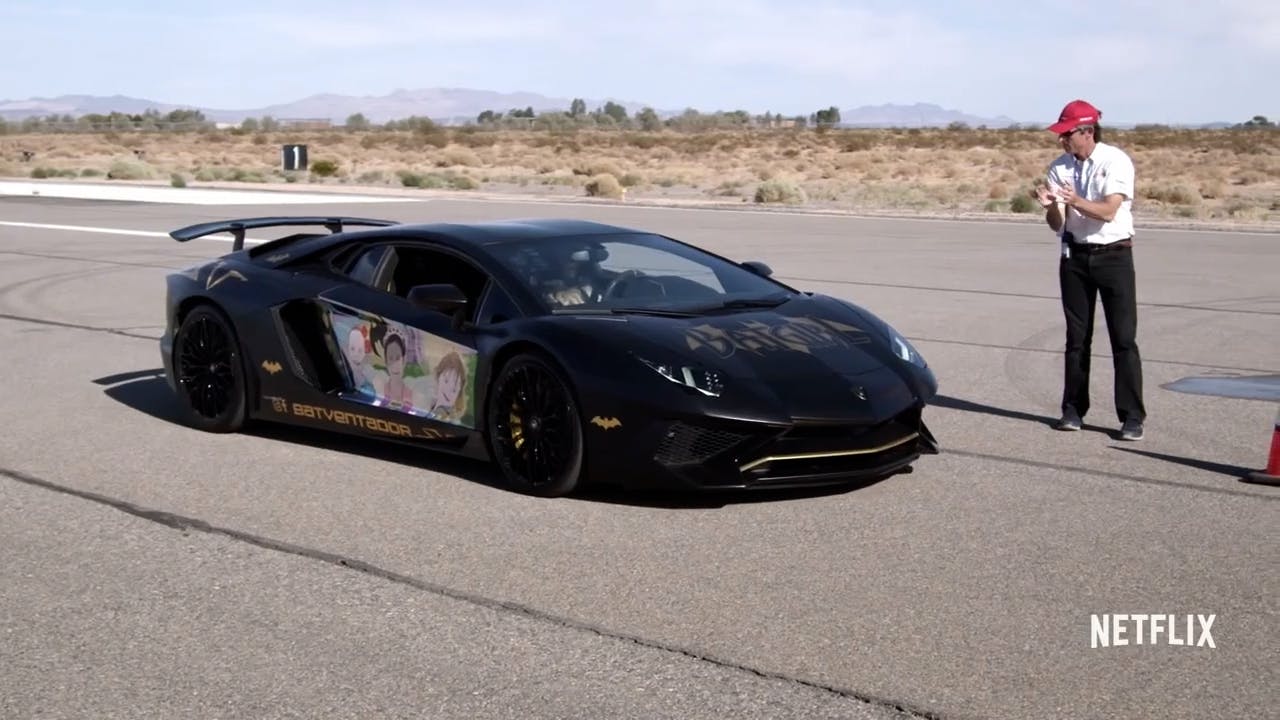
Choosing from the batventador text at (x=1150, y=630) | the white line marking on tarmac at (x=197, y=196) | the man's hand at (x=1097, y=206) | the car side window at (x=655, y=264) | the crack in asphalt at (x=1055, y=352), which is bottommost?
the batventador text at (x=1150, y=630)

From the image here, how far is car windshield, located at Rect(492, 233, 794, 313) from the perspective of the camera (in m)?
7.85

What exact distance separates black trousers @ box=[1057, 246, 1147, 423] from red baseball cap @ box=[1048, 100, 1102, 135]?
2.26 feet

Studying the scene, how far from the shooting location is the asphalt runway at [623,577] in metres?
4.96

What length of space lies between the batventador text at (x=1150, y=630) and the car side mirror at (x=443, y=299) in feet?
11.3

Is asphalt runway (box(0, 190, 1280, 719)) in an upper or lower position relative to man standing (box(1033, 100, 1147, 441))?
lower

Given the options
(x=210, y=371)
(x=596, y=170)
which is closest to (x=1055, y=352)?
(x=210, y=371)

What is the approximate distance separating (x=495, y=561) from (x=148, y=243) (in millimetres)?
19242

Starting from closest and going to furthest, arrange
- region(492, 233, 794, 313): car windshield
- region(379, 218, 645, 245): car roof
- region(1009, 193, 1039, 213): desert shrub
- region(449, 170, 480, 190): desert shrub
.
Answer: region(492, 233, 794, 313): car windshield
region(379, 218, 645, 245): car roof
region(1009, 193, 1039, 213): desert shrub
region(449, 170, 480, 190): desert shrub

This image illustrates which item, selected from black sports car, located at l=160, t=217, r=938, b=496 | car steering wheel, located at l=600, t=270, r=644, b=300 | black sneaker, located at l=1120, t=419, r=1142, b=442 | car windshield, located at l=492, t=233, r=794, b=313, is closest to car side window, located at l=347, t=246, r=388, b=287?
black sports car, located at l=160, t=217, r=938, b=496

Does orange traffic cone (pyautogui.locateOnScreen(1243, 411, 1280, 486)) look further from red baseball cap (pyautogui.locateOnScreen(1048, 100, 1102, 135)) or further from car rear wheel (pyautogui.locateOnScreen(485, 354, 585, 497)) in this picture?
car rear wheel (pyautogui.locateOnScreen(485, 354, 585, 497))

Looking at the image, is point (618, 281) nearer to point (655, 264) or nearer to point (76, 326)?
point (655, 264)

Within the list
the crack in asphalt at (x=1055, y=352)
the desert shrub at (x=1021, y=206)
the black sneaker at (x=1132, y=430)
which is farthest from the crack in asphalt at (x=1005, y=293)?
the desert shrub at (x=1021, y=206)

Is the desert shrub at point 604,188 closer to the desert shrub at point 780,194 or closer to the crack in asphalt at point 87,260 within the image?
the desert shrub at point 780,194

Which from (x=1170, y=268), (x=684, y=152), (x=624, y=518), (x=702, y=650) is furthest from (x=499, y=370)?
(x=684, y=152)
